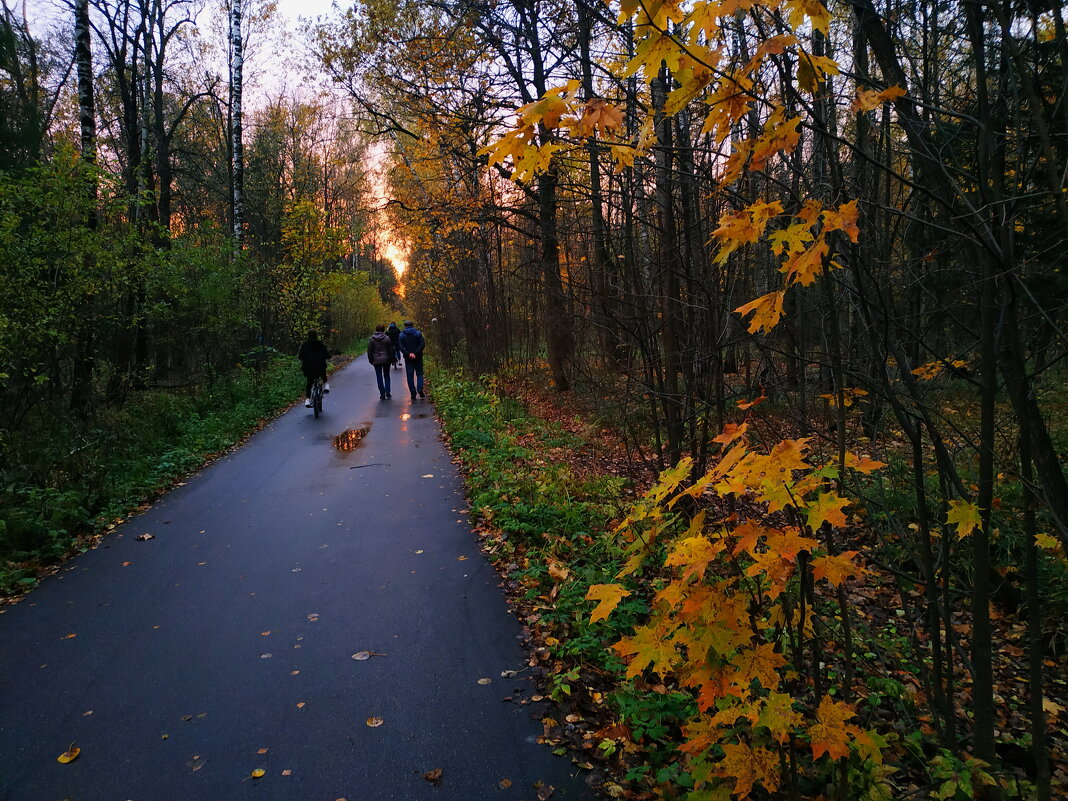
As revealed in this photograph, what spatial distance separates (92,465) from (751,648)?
329 inches

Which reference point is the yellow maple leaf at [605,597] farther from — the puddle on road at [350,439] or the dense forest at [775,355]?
the puddle on road at [350,439]

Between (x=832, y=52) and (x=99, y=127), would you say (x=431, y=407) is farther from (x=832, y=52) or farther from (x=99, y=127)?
(x=99, y=127)

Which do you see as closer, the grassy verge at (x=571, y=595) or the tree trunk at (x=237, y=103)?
the grassy verge at (x=571, y=595)

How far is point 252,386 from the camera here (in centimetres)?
1491

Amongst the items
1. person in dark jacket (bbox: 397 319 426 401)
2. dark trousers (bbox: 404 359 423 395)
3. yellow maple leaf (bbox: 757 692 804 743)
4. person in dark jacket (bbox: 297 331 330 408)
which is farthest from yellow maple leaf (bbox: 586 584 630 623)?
dark trousers (bbox: 404 359 423 395)

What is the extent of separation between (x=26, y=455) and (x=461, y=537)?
5555 mm

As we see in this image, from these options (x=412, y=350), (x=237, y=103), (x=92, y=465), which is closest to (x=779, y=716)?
(x=92, y=465)

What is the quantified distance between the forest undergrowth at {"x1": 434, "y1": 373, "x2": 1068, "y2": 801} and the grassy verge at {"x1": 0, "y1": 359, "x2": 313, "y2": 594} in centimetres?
424

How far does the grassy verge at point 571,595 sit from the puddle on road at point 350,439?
6.53 feet

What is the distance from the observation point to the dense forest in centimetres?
206

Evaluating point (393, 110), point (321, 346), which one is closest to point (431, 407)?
point (321, 346)

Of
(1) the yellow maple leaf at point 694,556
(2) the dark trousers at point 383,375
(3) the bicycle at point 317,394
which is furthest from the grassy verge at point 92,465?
(1) the yellow maple leaf at point 694,556

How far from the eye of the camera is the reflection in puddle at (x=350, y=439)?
9.93 metres

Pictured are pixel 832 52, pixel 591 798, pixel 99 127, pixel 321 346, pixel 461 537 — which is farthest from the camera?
pixel 99 127
